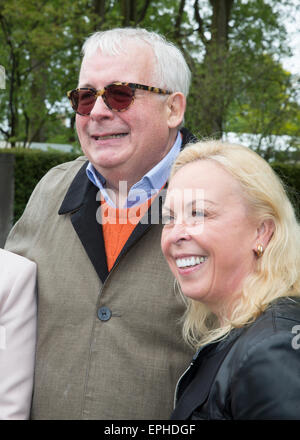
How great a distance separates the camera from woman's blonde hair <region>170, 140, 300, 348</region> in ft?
5.92

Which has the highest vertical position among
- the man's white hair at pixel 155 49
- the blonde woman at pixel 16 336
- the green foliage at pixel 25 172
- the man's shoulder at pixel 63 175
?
the man's white hair at pixel 155 49

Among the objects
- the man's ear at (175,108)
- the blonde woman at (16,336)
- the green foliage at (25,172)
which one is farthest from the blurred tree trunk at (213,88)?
the blonde woman at (16,336)

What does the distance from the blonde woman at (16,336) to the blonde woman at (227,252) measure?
767 millimetres

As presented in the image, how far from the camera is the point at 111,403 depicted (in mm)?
2344

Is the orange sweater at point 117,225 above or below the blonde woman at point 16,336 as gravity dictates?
above

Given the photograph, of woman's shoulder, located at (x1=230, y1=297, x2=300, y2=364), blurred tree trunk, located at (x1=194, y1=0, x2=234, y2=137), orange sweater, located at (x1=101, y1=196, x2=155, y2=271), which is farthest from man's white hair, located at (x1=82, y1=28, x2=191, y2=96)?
blurred tree trunk, located at (x1=194, y1=0, x2=234, y2=137)

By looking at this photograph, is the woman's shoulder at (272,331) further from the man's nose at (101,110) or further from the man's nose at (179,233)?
the man's nose at (101,110)

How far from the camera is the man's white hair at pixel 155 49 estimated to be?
2576mm

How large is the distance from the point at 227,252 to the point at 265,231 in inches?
6.3

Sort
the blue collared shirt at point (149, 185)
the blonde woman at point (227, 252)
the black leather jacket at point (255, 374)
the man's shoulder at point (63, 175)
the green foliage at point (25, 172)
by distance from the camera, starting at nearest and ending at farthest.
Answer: the black leather jacket at point (255, 374), the blonde woman at point (227, 252), the blue collared shirt at point (149, 185), the man's shoulder at point (63, 175), the green foliage at point (25, 172)

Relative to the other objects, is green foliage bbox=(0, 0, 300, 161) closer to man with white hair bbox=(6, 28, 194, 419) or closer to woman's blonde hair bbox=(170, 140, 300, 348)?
man with white hair bbox=(6, 28, 194, 419)

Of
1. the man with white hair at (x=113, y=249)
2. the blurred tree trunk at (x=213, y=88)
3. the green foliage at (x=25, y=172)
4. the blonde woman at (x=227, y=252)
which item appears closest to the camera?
the blonde woman at (x=227, y=252)

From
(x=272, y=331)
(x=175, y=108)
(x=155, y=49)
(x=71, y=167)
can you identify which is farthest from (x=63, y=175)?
(x=272, y=331)
